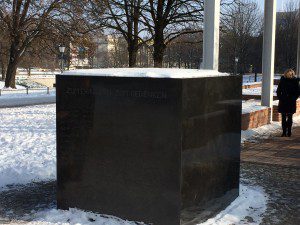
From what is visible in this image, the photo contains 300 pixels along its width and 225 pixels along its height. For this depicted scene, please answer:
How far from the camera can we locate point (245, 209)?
17.9ft

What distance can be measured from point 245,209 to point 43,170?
10.8ft

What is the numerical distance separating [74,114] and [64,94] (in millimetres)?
251

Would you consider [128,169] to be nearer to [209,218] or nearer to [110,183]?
[110,183]

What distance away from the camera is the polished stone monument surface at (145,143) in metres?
4.55

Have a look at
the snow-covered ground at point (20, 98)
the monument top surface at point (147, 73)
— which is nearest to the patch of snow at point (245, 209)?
the monument top surface at point (147, 73)

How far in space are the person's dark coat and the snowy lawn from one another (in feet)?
3.30

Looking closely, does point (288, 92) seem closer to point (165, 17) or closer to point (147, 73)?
point (147, 73)

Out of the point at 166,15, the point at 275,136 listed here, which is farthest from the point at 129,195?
the point at 166,15

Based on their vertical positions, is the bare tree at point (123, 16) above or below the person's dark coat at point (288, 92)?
above

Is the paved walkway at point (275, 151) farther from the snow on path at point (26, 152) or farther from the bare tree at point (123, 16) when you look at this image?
the bare tree at point (123, 16)

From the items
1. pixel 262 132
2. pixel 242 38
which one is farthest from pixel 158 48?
pixel 242 38

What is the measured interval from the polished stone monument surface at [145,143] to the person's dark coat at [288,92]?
5.94m

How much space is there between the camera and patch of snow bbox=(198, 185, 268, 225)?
4973mm

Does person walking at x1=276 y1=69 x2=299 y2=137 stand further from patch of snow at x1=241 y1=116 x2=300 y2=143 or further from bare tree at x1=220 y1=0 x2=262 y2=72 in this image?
bare tree at x1=220 y1=0 x2=262 y2=72
